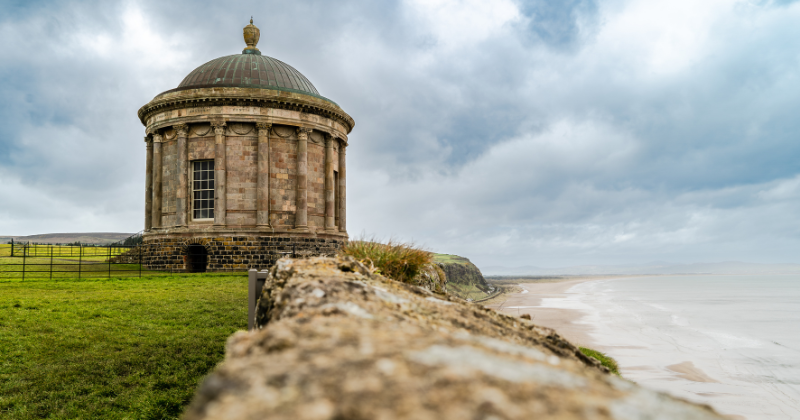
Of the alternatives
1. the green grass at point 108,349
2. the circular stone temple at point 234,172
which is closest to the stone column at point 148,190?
the circular stone temple at point 234,172

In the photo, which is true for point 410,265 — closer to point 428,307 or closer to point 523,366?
point 428,307

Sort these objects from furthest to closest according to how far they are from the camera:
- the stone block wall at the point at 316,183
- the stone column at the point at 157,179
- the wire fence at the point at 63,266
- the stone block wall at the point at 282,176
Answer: the stone block wall at the point at 316,183
the stone column at the point at 157,179
the stone block wall at the point at 282,176
the wire fence at the point at 63,266

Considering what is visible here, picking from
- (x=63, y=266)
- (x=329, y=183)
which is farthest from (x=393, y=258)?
(x=63, y=266)

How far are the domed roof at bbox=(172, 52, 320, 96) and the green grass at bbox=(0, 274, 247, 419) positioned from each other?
15058 mm

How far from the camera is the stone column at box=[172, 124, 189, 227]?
27453 mm

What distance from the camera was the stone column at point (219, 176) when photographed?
27.0m

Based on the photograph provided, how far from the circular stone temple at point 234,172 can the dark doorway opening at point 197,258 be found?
0.06 m

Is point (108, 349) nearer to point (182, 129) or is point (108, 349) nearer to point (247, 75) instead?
point (182, 129)

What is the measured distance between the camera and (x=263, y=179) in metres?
27.5

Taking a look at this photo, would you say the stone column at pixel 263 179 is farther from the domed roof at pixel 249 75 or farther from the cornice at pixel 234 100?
the domed roof at pixel 249 75

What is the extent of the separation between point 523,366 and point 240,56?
3289cm

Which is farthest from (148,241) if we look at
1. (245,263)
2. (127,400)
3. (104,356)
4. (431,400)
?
(431,400)

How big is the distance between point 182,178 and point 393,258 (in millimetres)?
22785

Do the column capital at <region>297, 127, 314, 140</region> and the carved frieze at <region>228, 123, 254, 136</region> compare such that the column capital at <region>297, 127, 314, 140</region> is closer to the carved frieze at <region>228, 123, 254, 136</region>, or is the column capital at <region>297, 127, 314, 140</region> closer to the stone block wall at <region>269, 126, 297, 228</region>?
the stone block wall at <region>269, 126, 297, 228</region>
